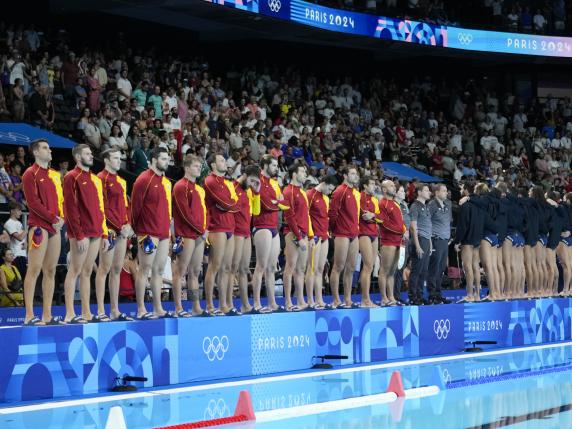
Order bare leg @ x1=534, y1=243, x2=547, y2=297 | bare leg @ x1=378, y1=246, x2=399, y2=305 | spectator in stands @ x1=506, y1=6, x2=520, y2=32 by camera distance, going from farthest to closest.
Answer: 1. spectator in stands @ x1=506, y1=6, x2=520, y2=32
2. bare leg @ x1=534, y1=243, x2=547, y2=297
3. bare leg @ x1=378, y1=246, x2=399, y2=305

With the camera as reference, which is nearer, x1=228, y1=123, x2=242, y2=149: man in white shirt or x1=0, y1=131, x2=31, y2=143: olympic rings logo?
x1=0, y1=131, x2=31, y2=143: olympic rings logo

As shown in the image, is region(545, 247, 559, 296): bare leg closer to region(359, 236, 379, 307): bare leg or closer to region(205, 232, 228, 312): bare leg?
region(359, 236, 379, 307): bare leg

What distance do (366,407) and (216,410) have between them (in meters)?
1.55

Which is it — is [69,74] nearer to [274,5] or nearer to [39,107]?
[39,107]

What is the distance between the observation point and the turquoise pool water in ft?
31.6

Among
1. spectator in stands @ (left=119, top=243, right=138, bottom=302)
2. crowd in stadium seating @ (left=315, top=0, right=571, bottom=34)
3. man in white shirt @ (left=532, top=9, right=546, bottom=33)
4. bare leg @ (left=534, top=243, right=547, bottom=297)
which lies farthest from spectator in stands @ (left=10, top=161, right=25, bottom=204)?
man in white shirt @ (left=532, top=9, right=546, bottom=33)

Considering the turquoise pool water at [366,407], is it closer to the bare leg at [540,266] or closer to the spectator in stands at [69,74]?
the bare leg at [540,266]

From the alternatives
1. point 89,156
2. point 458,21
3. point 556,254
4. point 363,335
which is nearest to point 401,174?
point 556,254

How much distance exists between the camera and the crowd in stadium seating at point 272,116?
2019 centimetres

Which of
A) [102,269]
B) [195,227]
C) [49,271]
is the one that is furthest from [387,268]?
[49,271]

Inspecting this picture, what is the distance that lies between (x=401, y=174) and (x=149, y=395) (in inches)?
683

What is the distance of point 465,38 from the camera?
32.9 metres

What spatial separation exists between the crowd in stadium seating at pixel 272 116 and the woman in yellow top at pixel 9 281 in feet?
4.35

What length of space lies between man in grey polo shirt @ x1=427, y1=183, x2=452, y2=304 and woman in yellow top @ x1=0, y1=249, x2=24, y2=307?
6674 millimetres
